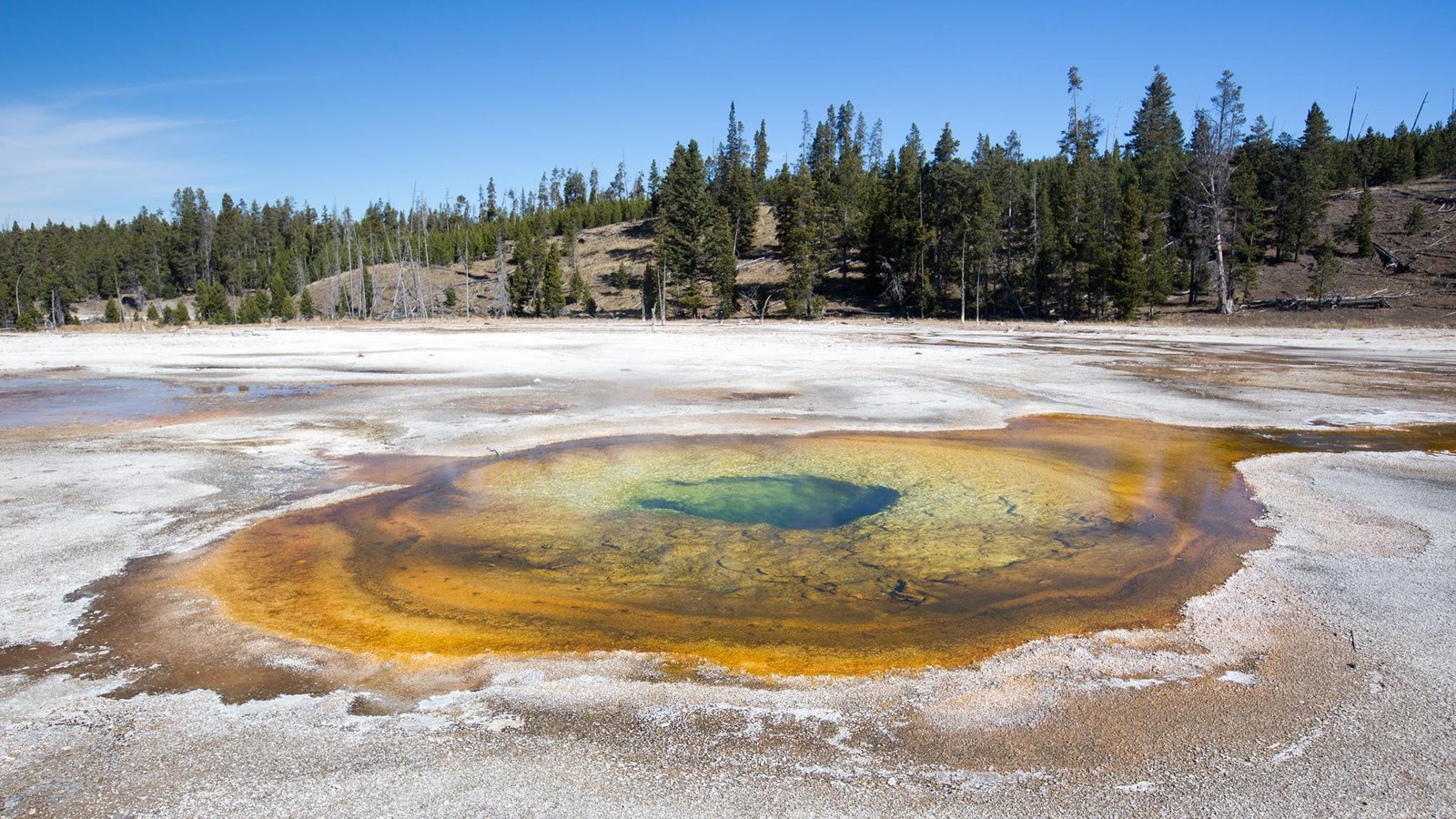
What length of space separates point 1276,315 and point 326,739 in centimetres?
5401

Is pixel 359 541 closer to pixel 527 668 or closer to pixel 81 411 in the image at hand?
pixel 527 668

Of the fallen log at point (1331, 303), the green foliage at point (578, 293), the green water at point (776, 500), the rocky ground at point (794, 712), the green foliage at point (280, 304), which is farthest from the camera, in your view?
the green foliage at point (280, 304)

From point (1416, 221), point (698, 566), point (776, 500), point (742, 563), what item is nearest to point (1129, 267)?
point (1416, 221)

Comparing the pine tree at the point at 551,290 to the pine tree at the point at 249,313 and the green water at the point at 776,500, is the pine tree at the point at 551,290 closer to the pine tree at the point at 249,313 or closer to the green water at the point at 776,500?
the pine tree at the point at 249,313

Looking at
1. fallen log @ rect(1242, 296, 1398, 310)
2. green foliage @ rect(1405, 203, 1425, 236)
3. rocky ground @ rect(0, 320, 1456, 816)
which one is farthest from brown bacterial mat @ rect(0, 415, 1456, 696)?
green foliage @ rect(1405, 203, 1425, 236)

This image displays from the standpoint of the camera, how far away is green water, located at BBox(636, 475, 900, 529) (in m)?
9.62

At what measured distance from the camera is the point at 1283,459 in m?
12.2

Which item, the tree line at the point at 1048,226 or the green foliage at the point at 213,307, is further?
the green foliage at the point at 213,307

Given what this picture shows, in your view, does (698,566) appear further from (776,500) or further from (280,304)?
(280,304)

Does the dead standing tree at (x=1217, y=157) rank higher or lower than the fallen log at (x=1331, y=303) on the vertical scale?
higher

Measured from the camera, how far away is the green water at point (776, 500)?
31.6 feet

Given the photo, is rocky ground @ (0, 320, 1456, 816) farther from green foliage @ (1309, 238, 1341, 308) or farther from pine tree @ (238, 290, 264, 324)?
pine tree @ (238, 290, 264, 324)

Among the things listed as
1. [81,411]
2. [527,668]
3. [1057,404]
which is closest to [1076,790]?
[527,668]

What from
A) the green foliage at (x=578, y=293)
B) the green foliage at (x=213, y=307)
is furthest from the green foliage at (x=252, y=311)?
the green foliage at (x=578, y=293)
